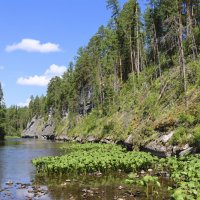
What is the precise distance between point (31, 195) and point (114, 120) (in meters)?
35.6

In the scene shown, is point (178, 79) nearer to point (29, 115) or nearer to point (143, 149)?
point (143, 149)

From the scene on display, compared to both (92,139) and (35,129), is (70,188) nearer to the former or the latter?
(92,139)

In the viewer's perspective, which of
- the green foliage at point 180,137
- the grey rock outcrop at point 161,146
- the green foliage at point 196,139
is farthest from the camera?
the grey rock outcrop at point 161,146

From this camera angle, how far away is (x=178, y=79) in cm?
3747

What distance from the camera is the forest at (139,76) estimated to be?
33000 millimetres

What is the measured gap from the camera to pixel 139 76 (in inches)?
2114

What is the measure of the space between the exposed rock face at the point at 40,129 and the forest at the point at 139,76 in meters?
5.12

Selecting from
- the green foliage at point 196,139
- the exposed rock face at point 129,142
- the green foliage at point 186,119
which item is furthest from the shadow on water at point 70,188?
the exposed rock face at point 129,142

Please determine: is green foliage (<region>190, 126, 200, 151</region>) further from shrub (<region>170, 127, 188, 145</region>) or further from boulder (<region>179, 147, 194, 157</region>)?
shrub (<region>170, 127, 188, 145</region>)

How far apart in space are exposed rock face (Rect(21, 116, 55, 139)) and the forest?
5.12 metres

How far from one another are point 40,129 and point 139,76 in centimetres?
9156

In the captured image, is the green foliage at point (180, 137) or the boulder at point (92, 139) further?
the boulder at point (92, 139)

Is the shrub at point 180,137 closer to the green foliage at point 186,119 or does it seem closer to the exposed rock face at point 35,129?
the green foliage at point 186,119

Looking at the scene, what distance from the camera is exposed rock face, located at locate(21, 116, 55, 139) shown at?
117 meters
